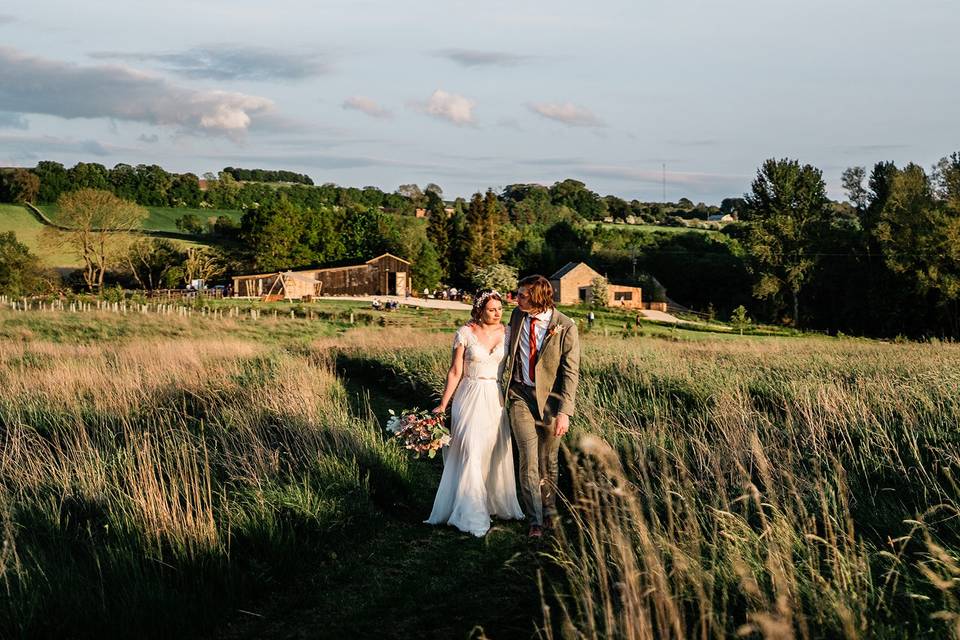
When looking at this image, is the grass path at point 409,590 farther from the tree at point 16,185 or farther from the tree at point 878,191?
the tree at point 16,185

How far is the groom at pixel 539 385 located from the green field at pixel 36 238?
7542cm

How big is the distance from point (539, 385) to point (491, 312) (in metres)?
0.81

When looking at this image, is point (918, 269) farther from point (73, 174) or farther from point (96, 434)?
point (73, 174)

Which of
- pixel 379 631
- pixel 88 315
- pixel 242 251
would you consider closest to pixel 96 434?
pixel 379 631

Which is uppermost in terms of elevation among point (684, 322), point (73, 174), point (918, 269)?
point (73, 174)

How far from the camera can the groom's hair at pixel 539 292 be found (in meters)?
6.54

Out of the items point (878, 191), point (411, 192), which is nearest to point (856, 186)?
point (878, 191)

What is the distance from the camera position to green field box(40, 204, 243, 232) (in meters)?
107

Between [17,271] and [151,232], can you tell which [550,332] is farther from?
[151,232]

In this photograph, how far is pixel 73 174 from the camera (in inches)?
4747

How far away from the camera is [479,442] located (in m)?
6.97

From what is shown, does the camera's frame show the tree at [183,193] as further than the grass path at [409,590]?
Yes

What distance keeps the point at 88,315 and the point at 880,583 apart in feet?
144

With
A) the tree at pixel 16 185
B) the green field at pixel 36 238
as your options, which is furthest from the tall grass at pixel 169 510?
the tree at pixel 16 185
